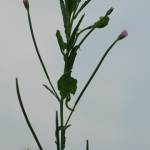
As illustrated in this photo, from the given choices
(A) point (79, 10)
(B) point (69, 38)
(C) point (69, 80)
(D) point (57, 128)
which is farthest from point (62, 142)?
(A) point (79, 10)

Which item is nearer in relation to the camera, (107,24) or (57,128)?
(57,128)

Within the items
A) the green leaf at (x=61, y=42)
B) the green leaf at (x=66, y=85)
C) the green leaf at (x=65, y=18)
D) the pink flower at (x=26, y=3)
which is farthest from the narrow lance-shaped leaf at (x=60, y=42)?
the pink flower at (x=26, y=3)

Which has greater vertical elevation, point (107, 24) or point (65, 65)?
point (107, 24)

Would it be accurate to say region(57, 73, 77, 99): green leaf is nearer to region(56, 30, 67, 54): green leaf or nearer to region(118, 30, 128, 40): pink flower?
region(56, 30, 67, 54): green leaf

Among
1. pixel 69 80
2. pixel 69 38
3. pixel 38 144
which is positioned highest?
pixel 69 38

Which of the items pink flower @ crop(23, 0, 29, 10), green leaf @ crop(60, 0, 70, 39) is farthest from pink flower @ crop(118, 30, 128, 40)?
pink flower @ crop(23, 0, 29, 10)

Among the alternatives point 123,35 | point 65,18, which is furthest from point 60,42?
point 123,35

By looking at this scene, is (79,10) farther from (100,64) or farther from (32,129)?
(32,129)

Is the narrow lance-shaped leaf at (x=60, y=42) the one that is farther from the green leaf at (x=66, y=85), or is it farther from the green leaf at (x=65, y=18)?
the green leaf at (x=66, y=85)
